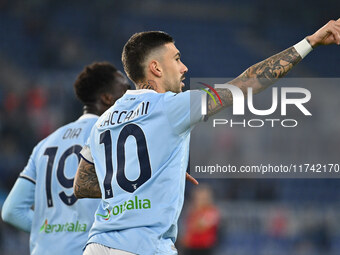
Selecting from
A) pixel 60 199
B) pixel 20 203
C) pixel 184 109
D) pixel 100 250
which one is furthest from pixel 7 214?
pixel 184 109

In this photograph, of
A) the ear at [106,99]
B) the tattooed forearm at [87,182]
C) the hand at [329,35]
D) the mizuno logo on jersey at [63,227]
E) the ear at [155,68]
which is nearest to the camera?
the hand at [329,35]

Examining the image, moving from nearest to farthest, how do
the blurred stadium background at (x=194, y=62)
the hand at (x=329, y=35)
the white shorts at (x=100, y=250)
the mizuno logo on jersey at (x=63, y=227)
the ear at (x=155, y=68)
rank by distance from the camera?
1. the hand at (x=329, y=35)
2. the white shorts at (x=100, y=250)
3. the ear at (x=155, y=68)
4. the mizuno logo on jersey at (x=63, y=227)
5. the blurred stadium background at (x=194, y=62)

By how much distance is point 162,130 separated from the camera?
3.11m

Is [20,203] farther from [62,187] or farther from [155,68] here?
[155,68]

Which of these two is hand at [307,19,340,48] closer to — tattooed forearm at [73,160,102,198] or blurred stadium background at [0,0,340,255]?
tattooed forearm at [73,160,102,198]

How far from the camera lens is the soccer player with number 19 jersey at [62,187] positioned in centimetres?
428

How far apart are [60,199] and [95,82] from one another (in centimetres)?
88

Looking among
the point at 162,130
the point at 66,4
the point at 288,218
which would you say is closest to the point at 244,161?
the point at 288,218

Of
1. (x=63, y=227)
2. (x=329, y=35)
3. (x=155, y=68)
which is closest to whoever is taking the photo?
(x=329, y=35)

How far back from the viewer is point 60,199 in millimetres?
4359

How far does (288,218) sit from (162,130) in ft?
35.1

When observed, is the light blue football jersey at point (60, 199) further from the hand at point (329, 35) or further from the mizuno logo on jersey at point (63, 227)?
the hand at point (329, 35)

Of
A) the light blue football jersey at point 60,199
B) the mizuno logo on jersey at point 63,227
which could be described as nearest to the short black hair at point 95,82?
the light blue football jersey at point 60,199

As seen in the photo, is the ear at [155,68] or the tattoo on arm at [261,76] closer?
the tattoo on arm at [261,76]
